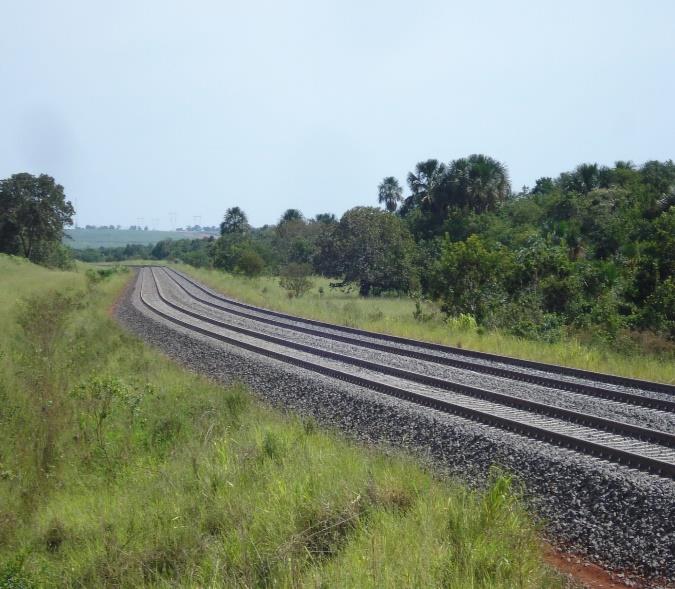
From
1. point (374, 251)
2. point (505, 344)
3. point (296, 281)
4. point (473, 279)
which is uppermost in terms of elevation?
point (374, 251)

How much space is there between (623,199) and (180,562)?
1374 inches

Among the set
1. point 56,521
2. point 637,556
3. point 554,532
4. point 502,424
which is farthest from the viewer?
point 502,424

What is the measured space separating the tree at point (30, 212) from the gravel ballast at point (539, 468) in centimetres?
6201

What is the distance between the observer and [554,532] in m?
6.33

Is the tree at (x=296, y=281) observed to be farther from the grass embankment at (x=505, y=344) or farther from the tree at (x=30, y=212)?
the tree at (x=30, y=212)

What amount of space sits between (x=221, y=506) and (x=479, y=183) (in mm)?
43890

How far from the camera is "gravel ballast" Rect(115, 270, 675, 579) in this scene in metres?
5.99

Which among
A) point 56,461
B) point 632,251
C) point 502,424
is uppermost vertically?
point 632,251

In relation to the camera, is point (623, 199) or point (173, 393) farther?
point (623, 199)

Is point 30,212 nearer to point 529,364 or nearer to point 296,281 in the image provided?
point 296,281

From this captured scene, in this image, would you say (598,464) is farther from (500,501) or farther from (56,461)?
(56,461)

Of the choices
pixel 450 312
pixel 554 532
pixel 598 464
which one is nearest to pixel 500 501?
pixel 554 532

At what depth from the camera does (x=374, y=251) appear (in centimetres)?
4894

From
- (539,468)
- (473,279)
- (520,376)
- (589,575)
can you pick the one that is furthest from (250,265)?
(589,575)
